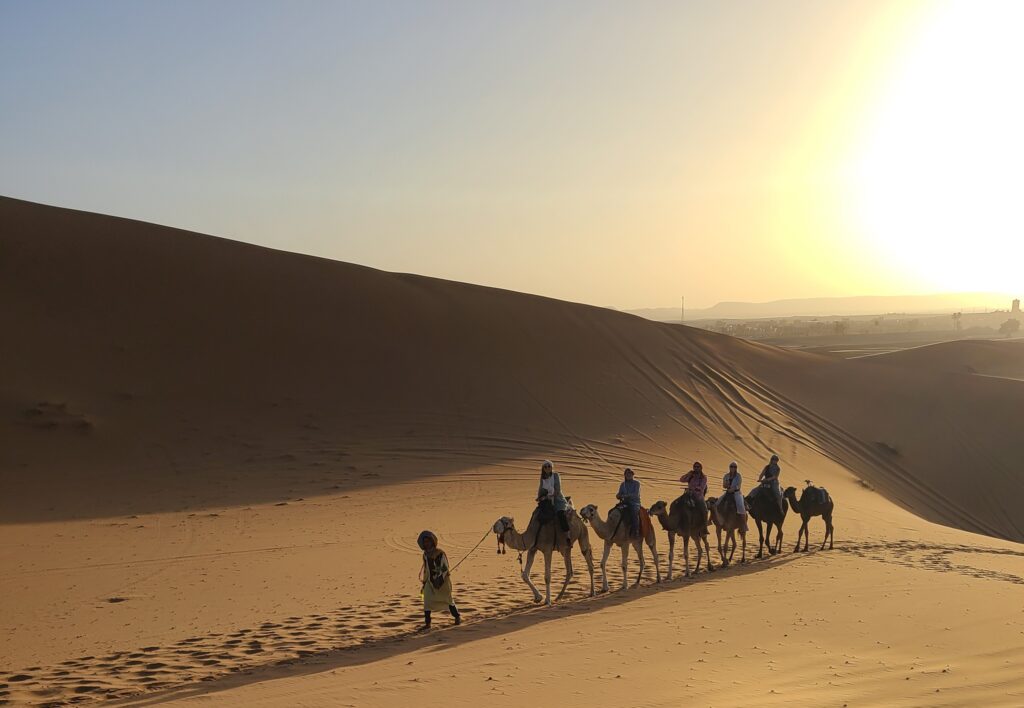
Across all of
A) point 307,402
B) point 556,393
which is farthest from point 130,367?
point 556,393

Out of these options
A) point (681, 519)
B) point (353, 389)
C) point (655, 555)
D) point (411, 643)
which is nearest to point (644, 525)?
point (655, 555)

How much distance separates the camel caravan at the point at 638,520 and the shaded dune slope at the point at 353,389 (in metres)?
9.44

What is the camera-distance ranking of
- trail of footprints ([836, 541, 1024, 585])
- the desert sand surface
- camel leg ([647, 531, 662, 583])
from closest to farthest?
the desert sand surface → camel leg ([647, 531, 662, 583]) → trail of footprints ([836, 541, 1024, 585])

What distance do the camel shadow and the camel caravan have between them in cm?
38

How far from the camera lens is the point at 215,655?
402 inches

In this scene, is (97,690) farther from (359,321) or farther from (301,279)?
(301,279)

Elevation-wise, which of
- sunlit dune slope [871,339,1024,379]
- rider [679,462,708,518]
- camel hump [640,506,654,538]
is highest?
sunlit dune slope [871,339,1024,379]

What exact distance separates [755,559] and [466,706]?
10.5 meters

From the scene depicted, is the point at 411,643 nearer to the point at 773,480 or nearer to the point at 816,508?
the point at 773,480

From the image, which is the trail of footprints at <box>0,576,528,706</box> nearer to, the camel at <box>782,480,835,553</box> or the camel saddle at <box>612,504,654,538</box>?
the camel saddle at <box>612,504,654,538</box>

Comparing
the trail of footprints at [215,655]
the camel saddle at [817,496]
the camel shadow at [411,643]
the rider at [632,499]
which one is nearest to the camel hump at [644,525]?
the rider at [632,499]

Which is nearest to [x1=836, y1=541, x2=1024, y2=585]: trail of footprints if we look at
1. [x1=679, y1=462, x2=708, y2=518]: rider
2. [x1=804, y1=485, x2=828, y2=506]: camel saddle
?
[x1=804, y1=485, x2=828, y2=506]: camel saddle

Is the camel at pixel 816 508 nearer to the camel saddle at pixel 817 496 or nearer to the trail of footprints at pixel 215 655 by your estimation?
the camel saddle at pixel 817 496

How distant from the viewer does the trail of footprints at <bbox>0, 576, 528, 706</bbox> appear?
9.10m
